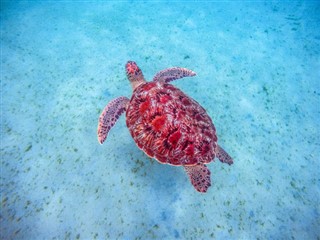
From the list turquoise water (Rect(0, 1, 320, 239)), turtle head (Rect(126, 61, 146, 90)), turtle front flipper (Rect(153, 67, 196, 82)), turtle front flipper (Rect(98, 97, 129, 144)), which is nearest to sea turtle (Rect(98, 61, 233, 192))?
turtle front flipper (Rect(98, 97, 129, 144))

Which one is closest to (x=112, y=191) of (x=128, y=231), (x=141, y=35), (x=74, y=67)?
(x=128, y=231)

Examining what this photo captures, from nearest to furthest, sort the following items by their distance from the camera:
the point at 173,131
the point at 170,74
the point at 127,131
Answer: the point at 173,131
the point at 127,131
the point at 170,74

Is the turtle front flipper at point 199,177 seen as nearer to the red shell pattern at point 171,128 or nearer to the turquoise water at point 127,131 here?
the red shell pattern at point 171,128

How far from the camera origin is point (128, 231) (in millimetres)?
2080

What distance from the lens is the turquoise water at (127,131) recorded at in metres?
2.17

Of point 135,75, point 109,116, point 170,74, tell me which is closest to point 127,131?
point 109,116

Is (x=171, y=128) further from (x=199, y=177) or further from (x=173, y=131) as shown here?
(x=199, y=177)

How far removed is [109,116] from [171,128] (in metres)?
0.92

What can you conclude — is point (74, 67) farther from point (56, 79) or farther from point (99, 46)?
point (99, 46)

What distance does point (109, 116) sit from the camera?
8.50ft

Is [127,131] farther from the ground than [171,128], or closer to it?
closer to it

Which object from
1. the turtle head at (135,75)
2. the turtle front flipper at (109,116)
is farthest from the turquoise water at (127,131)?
the turtle head at (135,75)

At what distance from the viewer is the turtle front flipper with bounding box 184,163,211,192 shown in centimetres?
216

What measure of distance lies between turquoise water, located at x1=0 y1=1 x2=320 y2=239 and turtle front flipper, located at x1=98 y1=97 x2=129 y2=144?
0.70ft
